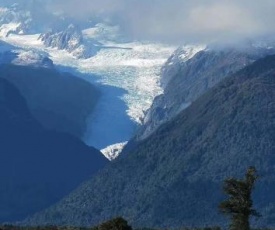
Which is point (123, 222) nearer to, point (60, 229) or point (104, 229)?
point (104, 229)

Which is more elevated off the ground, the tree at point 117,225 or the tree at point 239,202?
the tree at point 239,202

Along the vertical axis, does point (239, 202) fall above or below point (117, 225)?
above

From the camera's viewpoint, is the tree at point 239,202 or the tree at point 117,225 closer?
the tree at point 117,225

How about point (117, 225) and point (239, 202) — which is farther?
point (239, 202)

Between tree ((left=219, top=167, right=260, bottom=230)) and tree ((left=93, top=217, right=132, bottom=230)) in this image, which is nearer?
tree ((left=93, top=217, right=132, bottom=230))

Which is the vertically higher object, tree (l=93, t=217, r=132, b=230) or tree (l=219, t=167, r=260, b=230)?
tree (l=219, t=167, r=260, b=230)

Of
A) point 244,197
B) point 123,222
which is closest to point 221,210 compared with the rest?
point 244,197

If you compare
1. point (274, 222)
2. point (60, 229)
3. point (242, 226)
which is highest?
point (274, 222)

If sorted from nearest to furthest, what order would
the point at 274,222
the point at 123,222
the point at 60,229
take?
the point at 123,222, the point at 60,229, the point at 274,222
